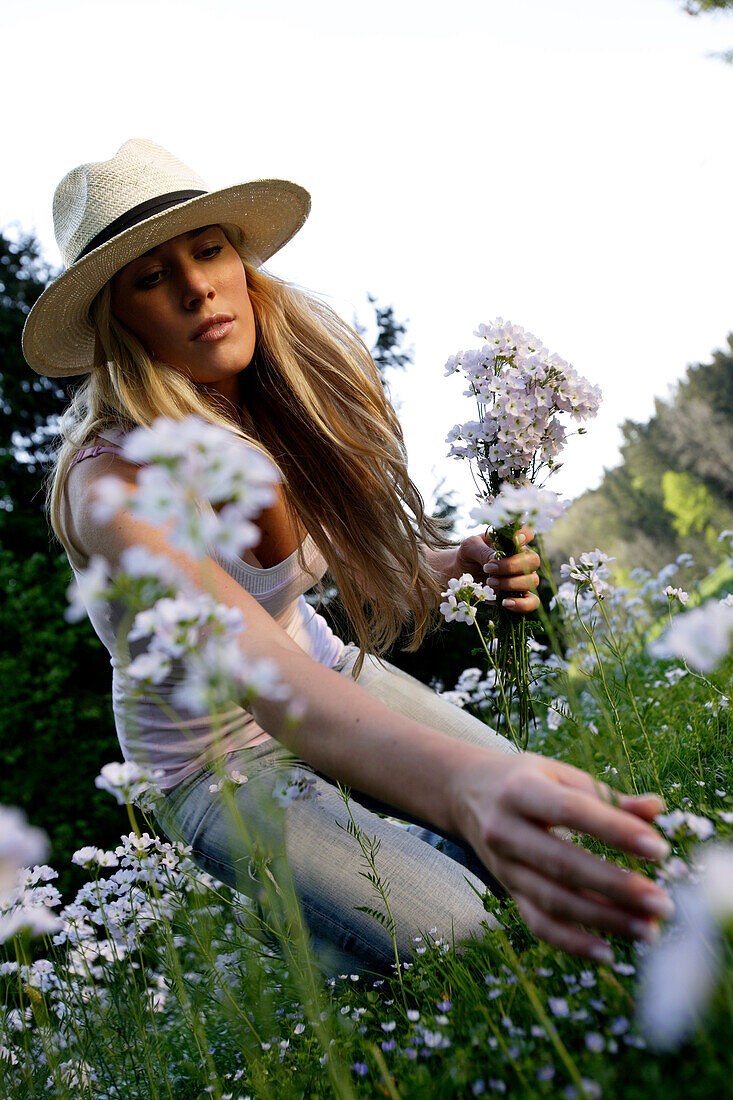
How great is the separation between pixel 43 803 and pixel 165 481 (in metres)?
5.90

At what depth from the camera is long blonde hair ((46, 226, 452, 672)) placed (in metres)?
2.65

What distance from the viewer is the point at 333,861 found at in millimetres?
2141

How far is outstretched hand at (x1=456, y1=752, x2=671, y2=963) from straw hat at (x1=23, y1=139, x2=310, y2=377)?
6.17 ft

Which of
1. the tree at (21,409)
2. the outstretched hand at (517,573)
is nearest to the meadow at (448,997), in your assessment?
the outstretched hand at (517,573)

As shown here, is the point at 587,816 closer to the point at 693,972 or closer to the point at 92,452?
the point at 693,972

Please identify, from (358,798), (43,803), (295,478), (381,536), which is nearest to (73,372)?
(295,478)

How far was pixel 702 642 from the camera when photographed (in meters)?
0.91

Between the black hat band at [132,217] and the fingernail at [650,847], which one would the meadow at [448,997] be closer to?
the fingernail at [650,847]

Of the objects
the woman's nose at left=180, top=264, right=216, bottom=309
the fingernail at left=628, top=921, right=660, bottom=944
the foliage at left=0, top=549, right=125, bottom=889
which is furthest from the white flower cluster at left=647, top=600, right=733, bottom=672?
the foliage at left=0, top=549, right=125, bottom=889

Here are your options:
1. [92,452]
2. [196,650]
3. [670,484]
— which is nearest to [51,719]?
[92,452]

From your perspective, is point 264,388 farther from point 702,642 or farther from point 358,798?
point 702,642

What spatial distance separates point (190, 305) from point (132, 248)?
22 cm

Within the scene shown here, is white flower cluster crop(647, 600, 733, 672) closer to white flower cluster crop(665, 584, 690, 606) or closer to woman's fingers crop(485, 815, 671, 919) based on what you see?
woman's fingers crop(485, 815, 671, 919)

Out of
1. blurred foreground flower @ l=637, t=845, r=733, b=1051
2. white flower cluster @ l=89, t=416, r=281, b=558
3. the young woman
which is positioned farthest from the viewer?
the young woman
